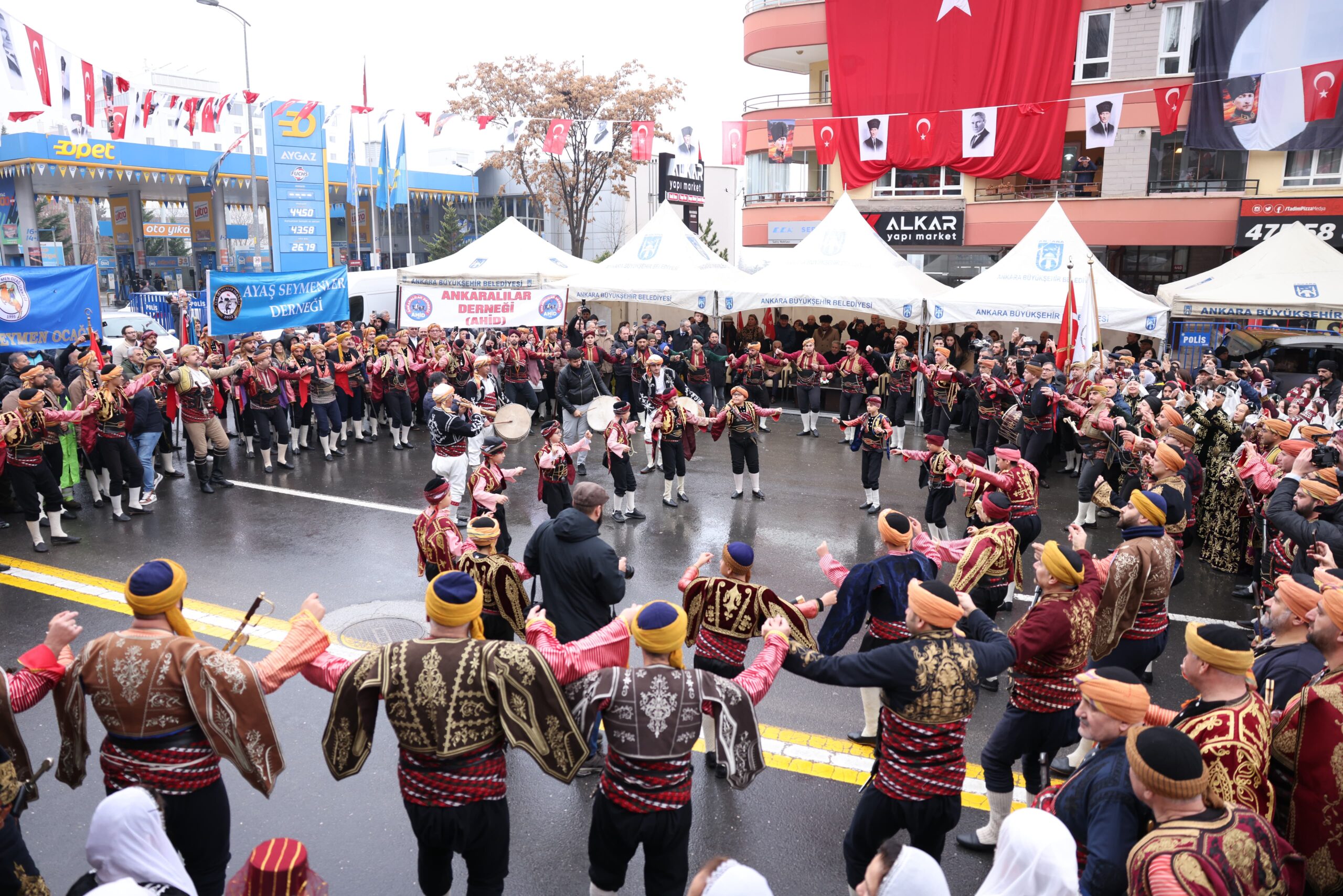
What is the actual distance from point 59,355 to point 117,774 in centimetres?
1314

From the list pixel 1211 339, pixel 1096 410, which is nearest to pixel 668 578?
pixel 1096 410

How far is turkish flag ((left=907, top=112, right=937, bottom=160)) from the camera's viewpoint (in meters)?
24.5

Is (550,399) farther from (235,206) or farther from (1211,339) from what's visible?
(235,206)

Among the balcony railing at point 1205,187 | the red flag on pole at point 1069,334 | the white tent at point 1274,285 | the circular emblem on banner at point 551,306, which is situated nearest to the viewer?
the red flag on pole at point 1069,334

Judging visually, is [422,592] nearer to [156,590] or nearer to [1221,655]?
[156,590]

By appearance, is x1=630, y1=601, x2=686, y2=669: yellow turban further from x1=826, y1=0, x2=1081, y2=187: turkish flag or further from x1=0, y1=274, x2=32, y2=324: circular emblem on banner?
x1=826, y1=0, x2=1081, y2=187: turkish flag

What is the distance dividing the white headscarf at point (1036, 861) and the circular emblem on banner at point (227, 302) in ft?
49.5

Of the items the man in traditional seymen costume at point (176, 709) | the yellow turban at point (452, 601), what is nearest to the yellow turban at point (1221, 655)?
the yellow turban at point (452, 601)

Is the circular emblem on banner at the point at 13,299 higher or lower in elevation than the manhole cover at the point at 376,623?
higher

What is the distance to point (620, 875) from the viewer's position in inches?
163

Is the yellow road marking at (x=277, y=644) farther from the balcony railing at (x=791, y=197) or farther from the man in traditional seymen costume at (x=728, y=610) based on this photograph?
the balcony railing at (x=791, y=197)

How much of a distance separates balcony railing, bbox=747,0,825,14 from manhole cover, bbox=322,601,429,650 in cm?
2455

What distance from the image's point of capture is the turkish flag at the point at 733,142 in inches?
872

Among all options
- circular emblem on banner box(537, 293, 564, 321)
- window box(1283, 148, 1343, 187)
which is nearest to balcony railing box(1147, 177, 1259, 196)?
window box(1283, 148, 1343, 187)
